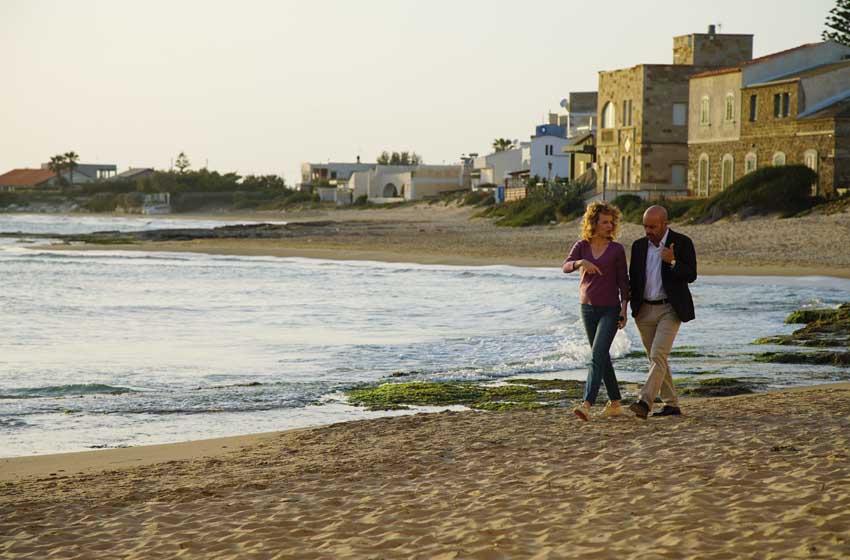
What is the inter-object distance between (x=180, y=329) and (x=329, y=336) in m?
2.93

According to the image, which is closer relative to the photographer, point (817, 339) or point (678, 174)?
point (817, 339)

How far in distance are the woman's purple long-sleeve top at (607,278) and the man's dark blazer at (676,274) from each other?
0.35 ft

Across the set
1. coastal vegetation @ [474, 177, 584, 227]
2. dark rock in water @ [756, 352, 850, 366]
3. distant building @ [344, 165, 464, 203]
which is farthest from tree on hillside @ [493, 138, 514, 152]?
dark rock in water @ [756, 352, 850, 366]

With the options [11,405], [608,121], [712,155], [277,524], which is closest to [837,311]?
[11,405]

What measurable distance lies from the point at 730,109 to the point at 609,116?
11769mm

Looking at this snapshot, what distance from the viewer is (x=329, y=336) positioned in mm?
18484

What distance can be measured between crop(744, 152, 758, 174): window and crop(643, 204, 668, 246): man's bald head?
122ft

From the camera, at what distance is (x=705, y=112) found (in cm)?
4828

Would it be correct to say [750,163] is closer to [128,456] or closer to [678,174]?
[678,174]

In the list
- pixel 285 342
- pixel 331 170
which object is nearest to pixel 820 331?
pixel 285 342

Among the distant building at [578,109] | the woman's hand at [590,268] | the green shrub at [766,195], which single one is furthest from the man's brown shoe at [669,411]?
the distant building at [578,109]

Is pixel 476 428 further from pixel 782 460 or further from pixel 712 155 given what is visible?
pixel 712 155

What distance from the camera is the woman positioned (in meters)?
8.73

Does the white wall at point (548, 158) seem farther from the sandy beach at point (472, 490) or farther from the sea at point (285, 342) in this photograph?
the sandy beach at point (472, 490)
